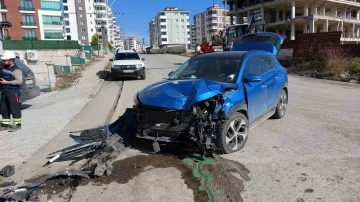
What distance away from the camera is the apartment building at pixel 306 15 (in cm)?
5376

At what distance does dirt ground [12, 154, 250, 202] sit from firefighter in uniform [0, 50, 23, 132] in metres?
3.14

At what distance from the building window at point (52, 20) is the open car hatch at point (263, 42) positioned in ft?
209

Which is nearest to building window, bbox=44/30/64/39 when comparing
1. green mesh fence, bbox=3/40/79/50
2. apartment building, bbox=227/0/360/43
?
green mesh fence, bbox=3/40/79/50

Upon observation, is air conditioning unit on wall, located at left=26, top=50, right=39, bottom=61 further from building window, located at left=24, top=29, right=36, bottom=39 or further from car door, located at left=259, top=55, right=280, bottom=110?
building window, located at left=24, top=29, right=36, bottom=39

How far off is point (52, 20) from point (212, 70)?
69.5 m

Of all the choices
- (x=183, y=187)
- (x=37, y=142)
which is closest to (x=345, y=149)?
(x=183, y=187)

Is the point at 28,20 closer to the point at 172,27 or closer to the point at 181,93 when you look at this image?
the point at 181,93

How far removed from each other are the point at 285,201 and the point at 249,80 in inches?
87.9

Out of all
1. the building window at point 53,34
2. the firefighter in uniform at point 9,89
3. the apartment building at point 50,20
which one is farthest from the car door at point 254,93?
the building window at point 53,34

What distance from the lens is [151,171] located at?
13.6 feet

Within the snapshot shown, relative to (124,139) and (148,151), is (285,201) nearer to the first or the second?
(148,151)

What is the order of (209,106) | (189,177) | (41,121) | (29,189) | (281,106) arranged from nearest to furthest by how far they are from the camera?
(29,189), (189,177), (209,106), (281,106), (41,121)

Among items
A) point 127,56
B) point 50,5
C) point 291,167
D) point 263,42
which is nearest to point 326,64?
point 263,42

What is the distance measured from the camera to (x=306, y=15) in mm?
53094
